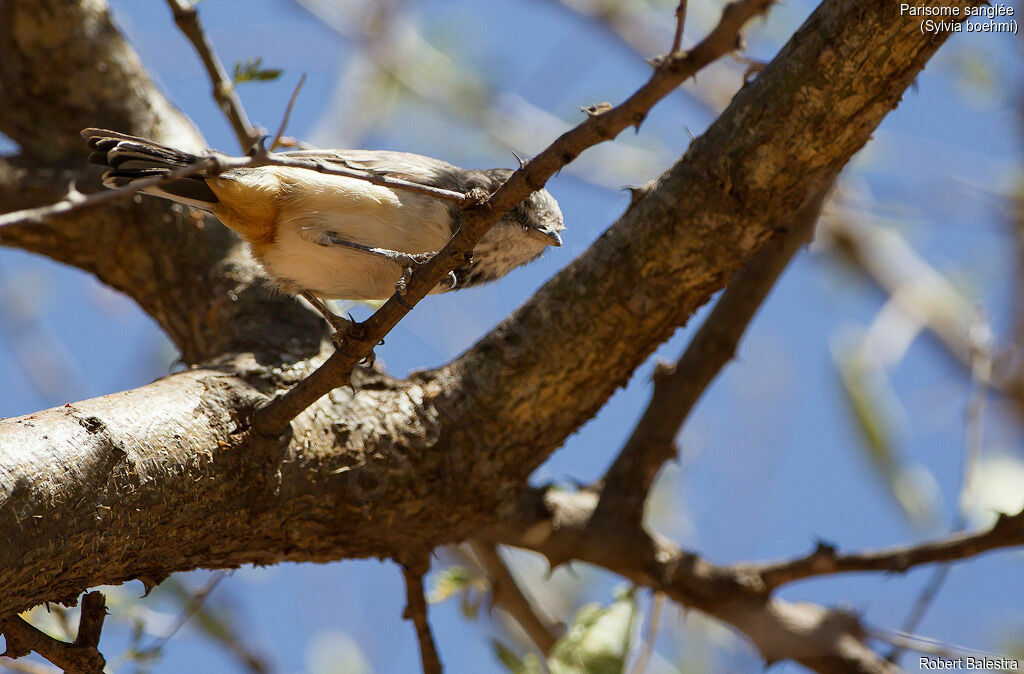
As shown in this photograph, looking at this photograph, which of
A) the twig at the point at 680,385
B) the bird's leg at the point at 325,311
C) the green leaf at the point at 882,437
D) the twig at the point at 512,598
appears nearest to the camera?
the bird's leg at the point at 325,311

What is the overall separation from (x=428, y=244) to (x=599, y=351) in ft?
2.36

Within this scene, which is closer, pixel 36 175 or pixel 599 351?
pixel 599 351

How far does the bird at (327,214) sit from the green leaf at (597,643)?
4.40 feet

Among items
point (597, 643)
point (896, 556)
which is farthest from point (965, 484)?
point (597, 643)

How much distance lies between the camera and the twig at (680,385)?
11.6 ft

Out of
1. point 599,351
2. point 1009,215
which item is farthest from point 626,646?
point 1009,215

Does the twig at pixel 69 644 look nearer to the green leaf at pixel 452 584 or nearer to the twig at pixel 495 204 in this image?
the twig at pixel 495 204

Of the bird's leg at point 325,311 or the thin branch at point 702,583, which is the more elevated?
the bird's leg at point 325,311

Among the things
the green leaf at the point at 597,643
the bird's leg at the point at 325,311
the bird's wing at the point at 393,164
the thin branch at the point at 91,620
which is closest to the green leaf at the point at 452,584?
the green leaf at the point at 597,643

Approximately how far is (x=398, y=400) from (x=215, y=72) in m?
1.66

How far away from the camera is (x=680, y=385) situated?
363 centimetres

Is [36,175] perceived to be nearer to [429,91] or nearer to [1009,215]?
[429,91]

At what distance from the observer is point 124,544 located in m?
2.36

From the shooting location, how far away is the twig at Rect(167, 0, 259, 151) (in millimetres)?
3424
